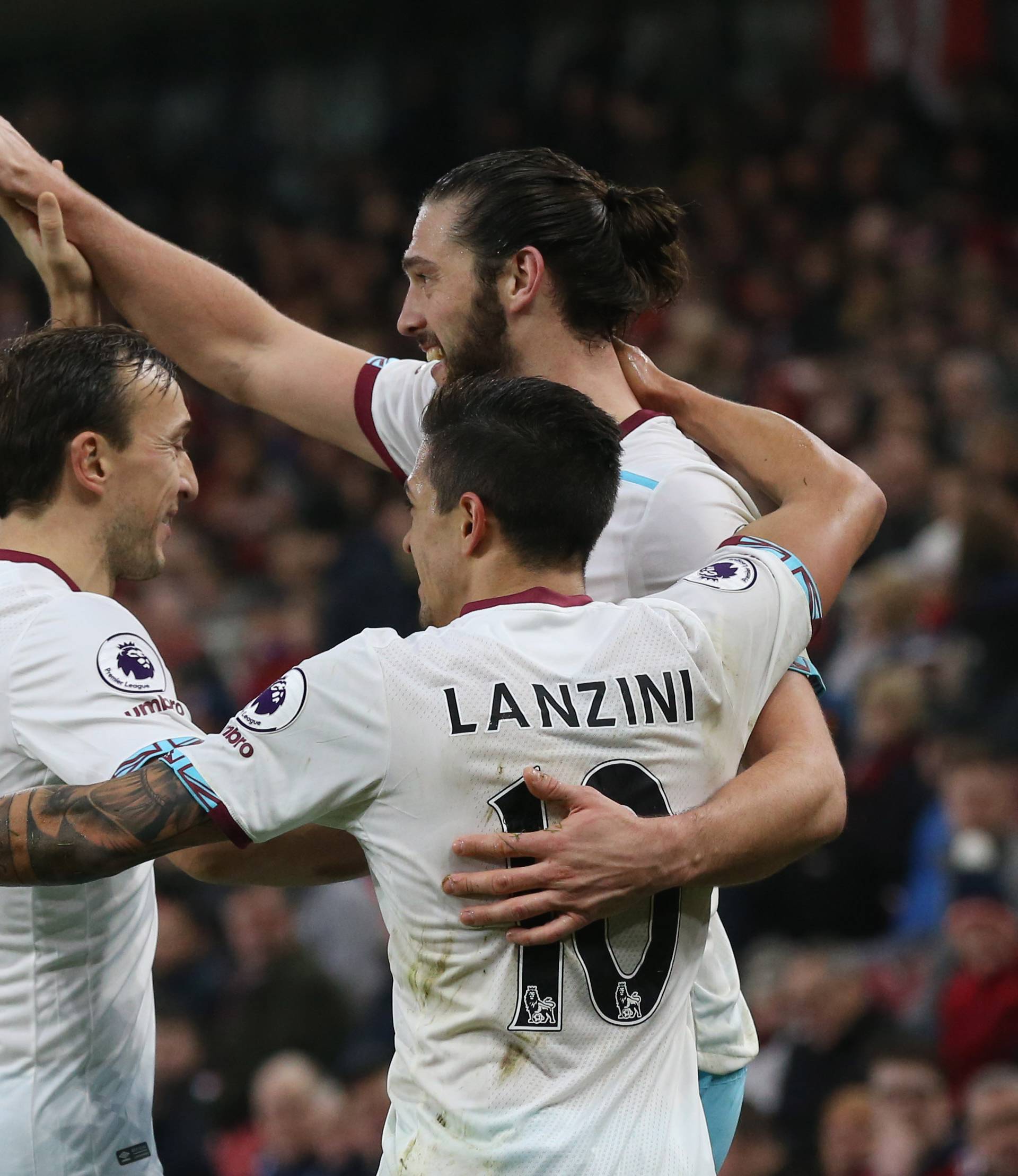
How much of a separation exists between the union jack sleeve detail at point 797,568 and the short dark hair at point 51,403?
1.01 m

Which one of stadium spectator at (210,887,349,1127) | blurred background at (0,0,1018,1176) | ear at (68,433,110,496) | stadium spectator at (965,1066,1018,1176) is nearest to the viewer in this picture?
ear at (68,433,110,496)

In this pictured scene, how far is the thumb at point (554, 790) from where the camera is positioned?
82.2 inches

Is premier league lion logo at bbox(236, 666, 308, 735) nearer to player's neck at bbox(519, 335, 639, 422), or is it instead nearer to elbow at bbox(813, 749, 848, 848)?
elbow at bbox(813, 749, 848, 848)

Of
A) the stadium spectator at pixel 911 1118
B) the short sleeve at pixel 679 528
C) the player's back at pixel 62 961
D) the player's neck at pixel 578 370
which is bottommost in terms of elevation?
the stadium spectator at pixel 911 1118

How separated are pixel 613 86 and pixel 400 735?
10.2 m

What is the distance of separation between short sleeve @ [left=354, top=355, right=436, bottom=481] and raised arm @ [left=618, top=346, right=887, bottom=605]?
40cm

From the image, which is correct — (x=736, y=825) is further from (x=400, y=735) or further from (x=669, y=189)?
(x=669, y=189)

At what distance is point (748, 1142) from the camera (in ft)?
16.3

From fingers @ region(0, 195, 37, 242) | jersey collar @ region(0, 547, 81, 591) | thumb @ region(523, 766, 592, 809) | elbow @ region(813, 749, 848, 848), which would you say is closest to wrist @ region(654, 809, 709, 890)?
thumb @ region(523, 766, 592, 809)

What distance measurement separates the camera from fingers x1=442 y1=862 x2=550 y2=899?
209 cm

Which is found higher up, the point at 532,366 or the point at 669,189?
the point at 669,189

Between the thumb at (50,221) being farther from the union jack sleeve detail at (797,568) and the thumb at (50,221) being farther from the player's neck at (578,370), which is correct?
the union jack sleeve detail at (797,568)

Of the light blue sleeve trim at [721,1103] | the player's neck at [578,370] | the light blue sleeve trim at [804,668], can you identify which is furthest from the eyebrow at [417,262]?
the light blue sleeve trim at [721,1103]

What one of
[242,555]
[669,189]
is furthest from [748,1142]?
[669,189]
